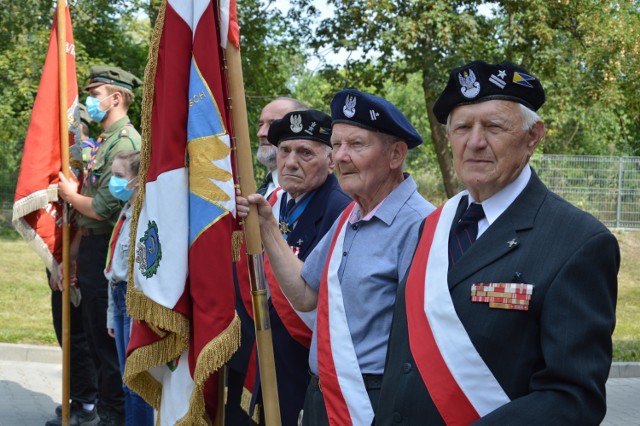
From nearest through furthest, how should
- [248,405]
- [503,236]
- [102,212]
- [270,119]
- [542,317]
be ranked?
1. [542,317]
2. [503,236]
3. [248,405]
4. [270,119]
5. [102,212]

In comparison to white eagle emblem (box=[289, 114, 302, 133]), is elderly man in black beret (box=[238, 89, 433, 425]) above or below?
below

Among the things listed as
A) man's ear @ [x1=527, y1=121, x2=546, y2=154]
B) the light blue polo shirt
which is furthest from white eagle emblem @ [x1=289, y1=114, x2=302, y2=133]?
man's ear @ [x1=527, y1=121, x2=546, y2=154]

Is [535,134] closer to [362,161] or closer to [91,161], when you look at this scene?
[362,161]

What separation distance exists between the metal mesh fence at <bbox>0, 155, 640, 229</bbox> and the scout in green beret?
49.0 ft

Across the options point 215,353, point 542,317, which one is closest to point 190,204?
point 215,353

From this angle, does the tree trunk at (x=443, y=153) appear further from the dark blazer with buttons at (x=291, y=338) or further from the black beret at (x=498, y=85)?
the black beret at (x=498, y=85)

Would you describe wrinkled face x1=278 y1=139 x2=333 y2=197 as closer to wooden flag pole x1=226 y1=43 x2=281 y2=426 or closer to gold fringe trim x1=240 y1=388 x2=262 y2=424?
wooden flag pole x1=226 y1=43 x2=281 y2=426

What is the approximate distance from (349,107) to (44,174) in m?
3.86

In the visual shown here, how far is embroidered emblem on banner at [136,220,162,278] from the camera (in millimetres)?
3957

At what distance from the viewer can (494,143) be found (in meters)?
2.62

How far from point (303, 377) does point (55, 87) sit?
12.2 feet

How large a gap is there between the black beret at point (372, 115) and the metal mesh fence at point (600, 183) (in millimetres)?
17287

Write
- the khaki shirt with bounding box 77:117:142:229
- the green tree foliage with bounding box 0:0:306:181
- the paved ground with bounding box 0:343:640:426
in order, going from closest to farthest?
the khaki shirt with bounding box 77:117:142:229, the paved ground with bounding box 0:343:640:426, the green tree foliage with bounding box 0:0:306:181

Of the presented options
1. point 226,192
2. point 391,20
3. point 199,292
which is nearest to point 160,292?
point 199,292
